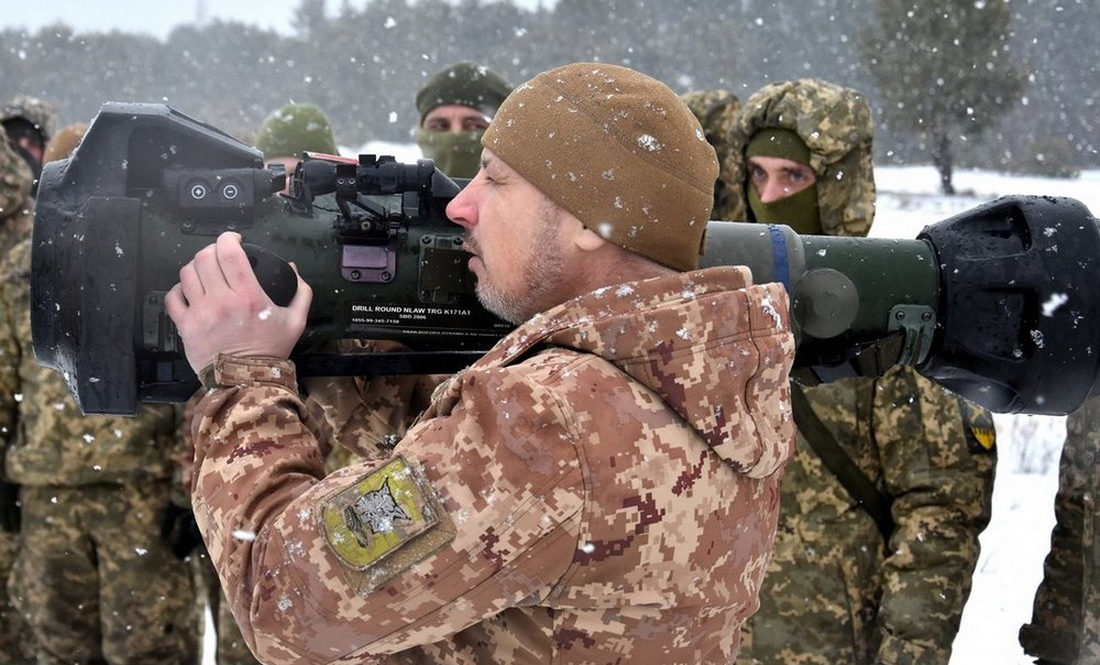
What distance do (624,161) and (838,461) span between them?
1.54 meters

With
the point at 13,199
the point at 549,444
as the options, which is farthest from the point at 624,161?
the point at 13,199

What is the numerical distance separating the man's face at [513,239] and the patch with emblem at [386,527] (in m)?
0.34

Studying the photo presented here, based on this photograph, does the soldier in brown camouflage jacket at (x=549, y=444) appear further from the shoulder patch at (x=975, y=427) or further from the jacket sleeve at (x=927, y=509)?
the shoulder patch at (x=975, y=427)

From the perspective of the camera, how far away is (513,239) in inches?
56.8

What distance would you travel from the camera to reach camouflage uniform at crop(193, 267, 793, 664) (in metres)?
1.21

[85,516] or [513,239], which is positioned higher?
[513,239]

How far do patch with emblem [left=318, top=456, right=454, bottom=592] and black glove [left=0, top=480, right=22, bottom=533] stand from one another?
10.3ft

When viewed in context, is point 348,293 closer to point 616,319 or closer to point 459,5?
point 616,319

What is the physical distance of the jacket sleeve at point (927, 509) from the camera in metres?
2.48

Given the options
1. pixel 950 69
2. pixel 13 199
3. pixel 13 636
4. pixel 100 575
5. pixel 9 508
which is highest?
pixel 13 199

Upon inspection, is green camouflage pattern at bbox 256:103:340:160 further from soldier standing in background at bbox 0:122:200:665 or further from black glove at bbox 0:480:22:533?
black glove at bbox 0:480:22:533

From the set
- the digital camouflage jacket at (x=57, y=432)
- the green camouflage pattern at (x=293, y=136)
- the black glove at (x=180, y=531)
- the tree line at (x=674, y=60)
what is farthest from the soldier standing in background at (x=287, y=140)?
the tree line at (x=674, y=60)

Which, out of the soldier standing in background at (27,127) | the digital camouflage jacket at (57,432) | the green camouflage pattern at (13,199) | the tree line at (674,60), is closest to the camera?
the digital camouflage jacket at (57,432)

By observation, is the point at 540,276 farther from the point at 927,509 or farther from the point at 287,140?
the point at 287,140
